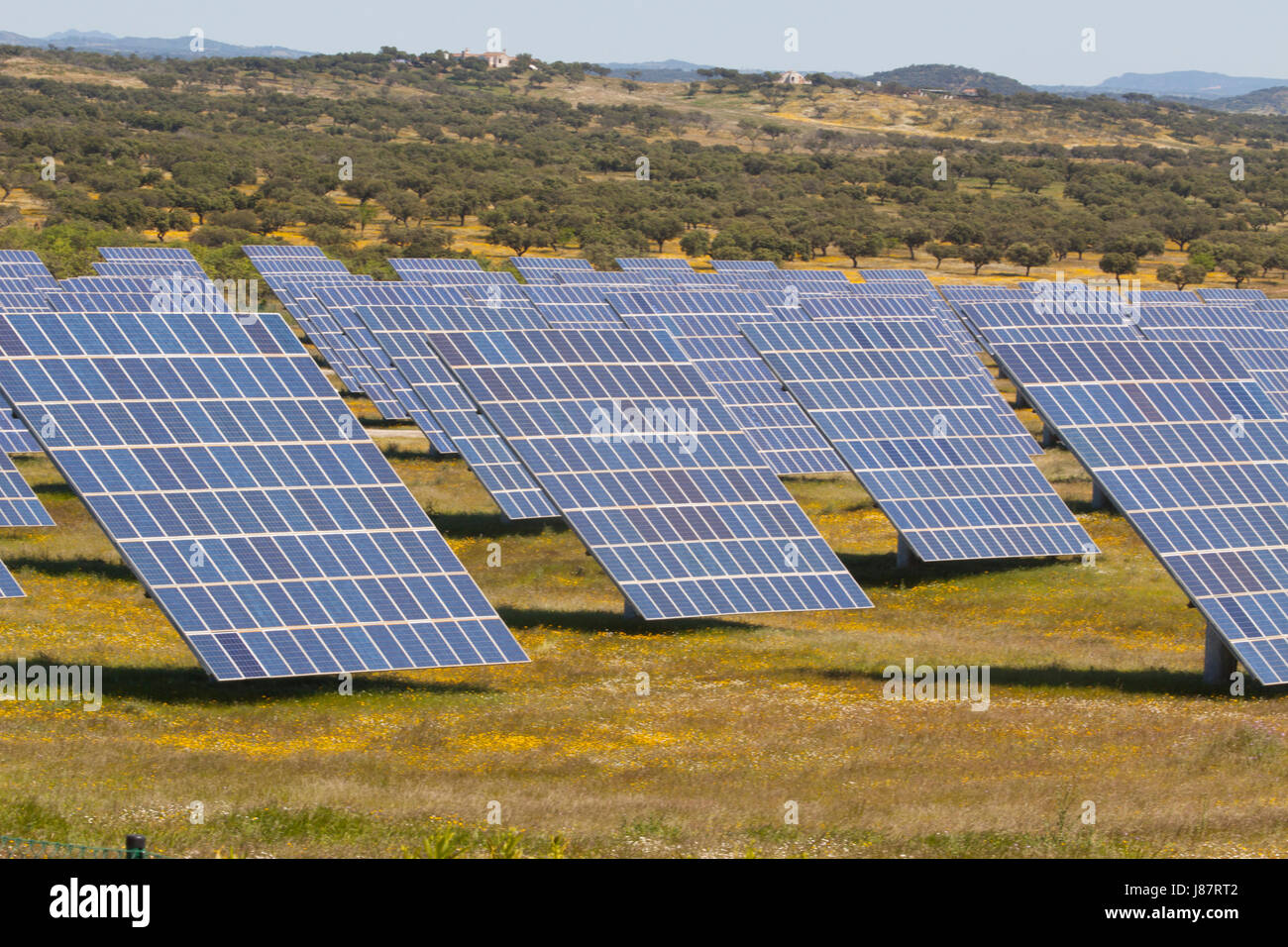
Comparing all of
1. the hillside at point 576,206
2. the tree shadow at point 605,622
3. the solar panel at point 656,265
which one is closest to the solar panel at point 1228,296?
the solar panel at point 656,265

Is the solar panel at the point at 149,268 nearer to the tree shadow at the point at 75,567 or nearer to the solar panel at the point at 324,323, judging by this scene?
the solar panel at the point at 324,323

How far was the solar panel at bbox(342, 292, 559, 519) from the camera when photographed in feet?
153

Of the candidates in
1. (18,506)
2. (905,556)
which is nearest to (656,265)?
(905,556)

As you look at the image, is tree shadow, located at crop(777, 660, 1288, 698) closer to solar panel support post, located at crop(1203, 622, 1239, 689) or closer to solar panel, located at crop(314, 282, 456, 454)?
solar panel support post, located at crop(1203, 622, 1239, 689)

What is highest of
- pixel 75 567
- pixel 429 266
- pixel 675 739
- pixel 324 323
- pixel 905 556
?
pixel 429 266

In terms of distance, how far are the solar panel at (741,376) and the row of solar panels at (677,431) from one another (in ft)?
0.32

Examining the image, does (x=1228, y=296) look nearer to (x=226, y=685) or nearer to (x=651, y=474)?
(x=651, y=474)

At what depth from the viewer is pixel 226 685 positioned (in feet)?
95.5

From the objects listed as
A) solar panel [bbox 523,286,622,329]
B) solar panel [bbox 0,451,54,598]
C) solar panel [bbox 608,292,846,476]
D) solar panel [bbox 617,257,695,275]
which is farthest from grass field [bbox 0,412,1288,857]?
solar panel [bbox 617,257,695,275]

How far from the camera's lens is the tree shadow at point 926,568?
4278 centimetres

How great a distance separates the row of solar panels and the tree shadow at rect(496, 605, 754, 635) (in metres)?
2.44

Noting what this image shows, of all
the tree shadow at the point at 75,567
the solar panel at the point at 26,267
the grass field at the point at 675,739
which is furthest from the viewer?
the solar panel at the point at 26,267

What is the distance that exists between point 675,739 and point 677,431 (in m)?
11.3
